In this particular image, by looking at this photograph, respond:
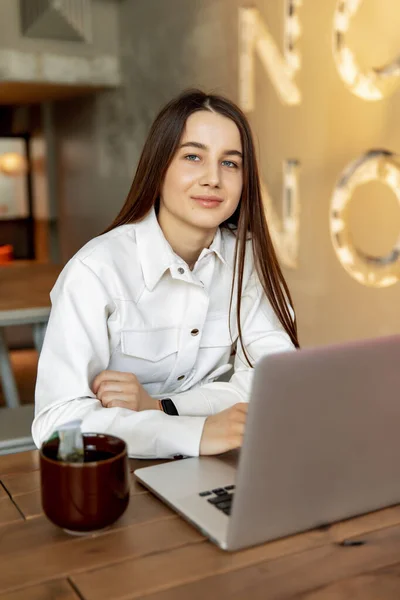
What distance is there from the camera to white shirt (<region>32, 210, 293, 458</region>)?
116 centimetres

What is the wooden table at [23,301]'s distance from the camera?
2.31 metres

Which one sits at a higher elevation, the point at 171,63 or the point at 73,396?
the point at 171,63

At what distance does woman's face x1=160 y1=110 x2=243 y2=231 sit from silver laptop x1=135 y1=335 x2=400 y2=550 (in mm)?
779

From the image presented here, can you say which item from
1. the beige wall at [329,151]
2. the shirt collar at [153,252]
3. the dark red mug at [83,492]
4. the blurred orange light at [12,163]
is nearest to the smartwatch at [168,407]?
the shirt collar at [153,252]

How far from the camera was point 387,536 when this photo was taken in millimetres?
806

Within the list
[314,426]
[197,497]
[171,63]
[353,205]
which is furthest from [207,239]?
[171,63]

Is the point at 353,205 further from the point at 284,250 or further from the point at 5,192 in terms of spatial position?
the point at 5,192

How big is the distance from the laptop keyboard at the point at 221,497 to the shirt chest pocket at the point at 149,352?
0.60 metres

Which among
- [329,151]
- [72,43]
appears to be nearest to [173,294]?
[329,151]

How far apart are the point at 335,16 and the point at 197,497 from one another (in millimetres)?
2644

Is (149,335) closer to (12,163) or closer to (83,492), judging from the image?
(83,492)

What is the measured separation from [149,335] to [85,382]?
275 millimetres

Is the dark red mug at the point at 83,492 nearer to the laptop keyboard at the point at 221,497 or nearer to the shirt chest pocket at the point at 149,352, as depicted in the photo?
the laptop keyboard at the point at 221,497

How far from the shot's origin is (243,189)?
156cm
